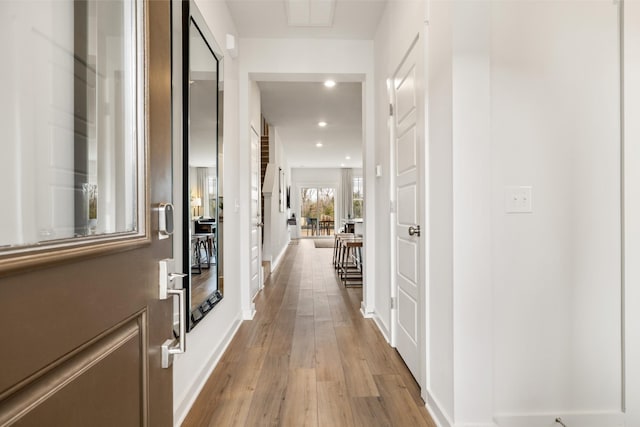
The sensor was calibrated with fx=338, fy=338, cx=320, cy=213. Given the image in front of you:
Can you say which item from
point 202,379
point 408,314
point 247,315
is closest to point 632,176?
point 408,314

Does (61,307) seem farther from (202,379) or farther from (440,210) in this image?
(202,379)

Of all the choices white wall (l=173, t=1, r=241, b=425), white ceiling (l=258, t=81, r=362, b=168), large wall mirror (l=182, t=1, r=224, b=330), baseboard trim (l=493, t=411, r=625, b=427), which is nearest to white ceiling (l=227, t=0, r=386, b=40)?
white wall (l=173, t=1, r=241, b=425)

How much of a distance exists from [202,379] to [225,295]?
69 cm

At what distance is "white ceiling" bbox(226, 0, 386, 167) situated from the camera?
2859 mm

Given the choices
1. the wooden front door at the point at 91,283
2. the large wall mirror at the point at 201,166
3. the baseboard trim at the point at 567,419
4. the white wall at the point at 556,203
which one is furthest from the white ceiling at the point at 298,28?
the baseboard trim at the point at 567,419

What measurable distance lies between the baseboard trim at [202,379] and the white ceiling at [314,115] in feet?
10.7

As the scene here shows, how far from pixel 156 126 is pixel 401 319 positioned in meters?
2.09

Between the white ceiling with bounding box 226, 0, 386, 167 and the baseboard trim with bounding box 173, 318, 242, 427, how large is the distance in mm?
2473

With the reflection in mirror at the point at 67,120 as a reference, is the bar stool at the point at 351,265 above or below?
below

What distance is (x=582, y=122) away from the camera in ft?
5.16

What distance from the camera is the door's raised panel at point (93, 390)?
0.44 m

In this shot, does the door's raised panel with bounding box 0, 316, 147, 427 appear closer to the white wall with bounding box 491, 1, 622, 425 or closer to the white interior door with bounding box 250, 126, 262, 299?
the white wall with bounding box 491, 1, 622, 425

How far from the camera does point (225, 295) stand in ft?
8.43

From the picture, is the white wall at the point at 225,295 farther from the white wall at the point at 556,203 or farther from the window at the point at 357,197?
the window at the point at 357,197
